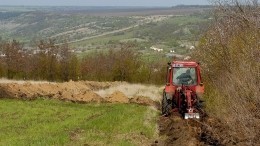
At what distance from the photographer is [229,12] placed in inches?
1155

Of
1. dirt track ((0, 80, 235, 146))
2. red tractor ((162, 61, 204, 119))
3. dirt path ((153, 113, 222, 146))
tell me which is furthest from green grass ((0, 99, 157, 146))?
red tractor ((162, 61, 204, 119))

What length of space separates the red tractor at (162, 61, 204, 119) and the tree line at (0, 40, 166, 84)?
39130 mm

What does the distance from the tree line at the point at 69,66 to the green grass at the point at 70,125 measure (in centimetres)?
3563

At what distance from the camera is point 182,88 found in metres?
21.5

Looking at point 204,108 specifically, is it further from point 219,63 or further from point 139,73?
point 139,73

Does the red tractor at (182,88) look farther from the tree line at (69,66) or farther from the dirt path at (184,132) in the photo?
the tree line at (69,66)

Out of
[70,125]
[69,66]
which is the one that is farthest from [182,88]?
[69,66]

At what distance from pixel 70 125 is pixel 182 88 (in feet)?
16.6

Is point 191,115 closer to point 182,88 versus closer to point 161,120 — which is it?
point 182,88

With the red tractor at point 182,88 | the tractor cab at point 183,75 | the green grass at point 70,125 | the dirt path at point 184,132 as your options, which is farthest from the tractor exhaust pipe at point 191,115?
the tractor cab at point 183,75

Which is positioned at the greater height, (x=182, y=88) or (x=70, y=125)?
(x=182, y=88)

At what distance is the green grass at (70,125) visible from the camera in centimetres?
1667

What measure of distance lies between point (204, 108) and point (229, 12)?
31.6ft

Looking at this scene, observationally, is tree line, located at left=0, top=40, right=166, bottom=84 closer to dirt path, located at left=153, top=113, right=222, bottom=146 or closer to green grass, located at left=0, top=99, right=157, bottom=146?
green grass, located at left=0, top=99, right=157, bottom=146
